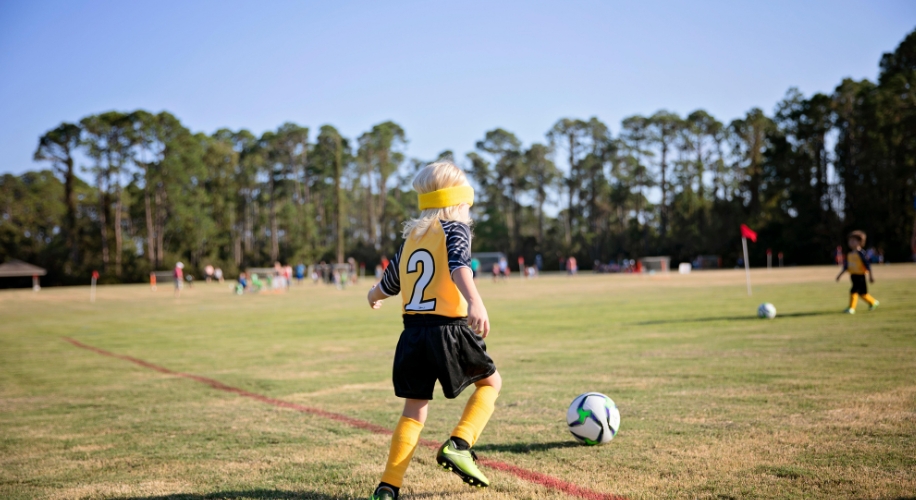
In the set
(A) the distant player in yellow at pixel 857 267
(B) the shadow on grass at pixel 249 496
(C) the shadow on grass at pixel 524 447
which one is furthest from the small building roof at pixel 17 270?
(C) the shadow on grass at pixel 524 447

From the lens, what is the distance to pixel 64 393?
907cm

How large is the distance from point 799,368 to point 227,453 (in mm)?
6827

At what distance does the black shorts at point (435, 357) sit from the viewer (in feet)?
12.8

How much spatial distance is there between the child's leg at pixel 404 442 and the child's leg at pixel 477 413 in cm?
24

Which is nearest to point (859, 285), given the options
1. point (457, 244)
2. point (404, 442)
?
point (457, 244)

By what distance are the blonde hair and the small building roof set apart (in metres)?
80.1

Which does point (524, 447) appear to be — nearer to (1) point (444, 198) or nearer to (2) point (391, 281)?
(2) point (391, 281)

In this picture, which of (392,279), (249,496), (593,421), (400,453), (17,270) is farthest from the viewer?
(17,270)

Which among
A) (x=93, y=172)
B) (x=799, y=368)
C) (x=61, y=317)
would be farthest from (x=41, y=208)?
(x=799, y=368)

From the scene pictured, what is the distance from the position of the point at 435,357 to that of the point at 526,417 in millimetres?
2676

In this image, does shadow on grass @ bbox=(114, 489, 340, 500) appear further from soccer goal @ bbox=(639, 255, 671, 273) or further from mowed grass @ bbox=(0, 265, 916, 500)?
soccer goal @ bbox=(639, 255, 671, 273)

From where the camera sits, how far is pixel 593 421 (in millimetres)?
5133

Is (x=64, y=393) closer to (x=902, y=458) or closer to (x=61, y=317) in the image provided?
(x=902, y=458)

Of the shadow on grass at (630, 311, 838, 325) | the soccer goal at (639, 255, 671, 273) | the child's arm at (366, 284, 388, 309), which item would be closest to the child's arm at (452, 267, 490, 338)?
the child's arm at (366, 284, 388, 309)
